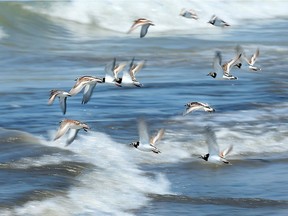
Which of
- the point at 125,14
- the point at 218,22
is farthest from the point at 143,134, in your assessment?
the point at 125,14

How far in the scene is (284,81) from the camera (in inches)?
880

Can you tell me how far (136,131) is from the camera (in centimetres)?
1669

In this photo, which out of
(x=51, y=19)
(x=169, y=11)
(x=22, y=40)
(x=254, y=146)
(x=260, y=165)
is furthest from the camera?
(x=169, y=11)

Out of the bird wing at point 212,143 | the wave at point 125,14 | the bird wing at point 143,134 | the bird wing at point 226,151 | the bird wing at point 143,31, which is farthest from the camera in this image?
the wave at point 125,14

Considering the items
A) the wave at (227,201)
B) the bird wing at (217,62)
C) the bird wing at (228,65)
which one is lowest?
the wave at (227,201)

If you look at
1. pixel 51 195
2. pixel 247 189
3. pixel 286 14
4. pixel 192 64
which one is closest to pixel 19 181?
pixel 51 195

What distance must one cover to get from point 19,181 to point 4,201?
1037 mm

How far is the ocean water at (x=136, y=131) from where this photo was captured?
41.3ft

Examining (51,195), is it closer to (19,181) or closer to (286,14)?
(19,181)

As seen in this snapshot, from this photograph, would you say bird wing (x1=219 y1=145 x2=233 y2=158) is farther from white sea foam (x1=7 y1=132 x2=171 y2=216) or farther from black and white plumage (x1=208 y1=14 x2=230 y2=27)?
black and white plumage (x1=208 y1=14 x2=230 y2=27)

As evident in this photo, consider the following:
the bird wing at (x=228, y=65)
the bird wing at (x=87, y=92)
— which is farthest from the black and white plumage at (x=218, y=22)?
the bird wing at (x=87, y=92)

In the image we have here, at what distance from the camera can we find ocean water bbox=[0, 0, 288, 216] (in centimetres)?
1259

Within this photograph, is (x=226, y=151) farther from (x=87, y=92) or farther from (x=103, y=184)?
(x=103, y=184)

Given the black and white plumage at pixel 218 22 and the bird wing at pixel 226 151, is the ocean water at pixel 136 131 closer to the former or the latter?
the bird wing at pixel 226 151
